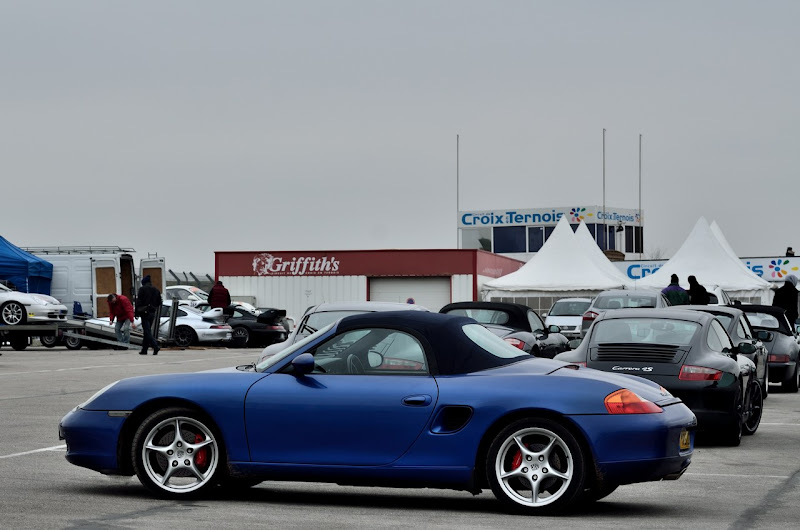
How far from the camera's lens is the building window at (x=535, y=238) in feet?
288

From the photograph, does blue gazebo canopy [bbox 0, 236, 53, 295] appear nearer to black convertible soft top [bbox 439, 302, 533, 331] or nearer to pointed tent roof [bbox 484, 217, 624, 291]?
pointed tent roof [bbox 484, 217, 624, 291]

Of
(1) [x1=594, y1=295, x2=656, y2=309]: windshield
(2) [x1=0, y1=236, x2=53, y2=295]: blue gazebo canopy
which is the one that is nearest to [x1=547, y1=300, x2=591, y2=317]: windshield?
(1) [x1=594, y1=295, x2=656, y2=309]: windshield

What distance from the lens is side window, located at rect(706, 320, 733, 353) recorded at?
12.7m

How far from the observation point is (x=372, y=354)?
26.5ft

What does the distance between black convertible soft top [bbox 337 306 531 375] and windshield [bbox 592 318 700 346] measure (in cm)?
457

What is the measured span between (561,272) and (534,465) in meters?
35.7

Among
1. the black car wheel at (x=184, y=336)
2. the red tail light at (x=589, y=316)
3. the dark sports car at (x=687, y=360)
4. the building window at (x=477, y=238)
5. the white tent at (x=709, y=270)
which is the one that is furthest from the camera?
the building window at (x=477, y=238)

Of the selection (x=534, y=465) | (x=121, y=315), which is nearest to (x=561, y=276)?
(x=121, y=315)

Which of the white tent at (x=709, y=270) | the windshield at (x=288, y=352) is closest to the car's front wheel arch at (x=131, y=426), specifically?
the windshield at (x=288, y=352)

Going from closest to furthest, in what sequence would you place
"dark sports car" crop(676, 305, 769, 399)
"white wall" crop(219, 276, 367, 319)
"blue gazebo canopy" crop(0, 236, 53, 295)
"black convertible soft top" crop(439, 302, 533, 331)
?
"dark sports car" crop(676, 305, 769, 399) → "black convertible soft top" crop(439, 302, 533, 331) → "blue gazebo canopy" crop(0, 236, 53, 295) → "white wall" crop(219, 276, 367, 319)

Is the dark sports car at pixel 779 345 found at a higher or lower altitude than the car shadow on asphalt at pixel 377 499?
higher

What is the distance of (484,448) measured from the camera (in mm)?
7750

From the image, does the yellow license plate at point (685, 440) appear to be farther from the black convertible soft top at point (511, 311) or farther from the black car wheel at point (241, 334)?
the black car wheel at point (241, 334)

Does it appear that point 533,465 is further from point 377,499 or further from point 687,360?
point 687,360
